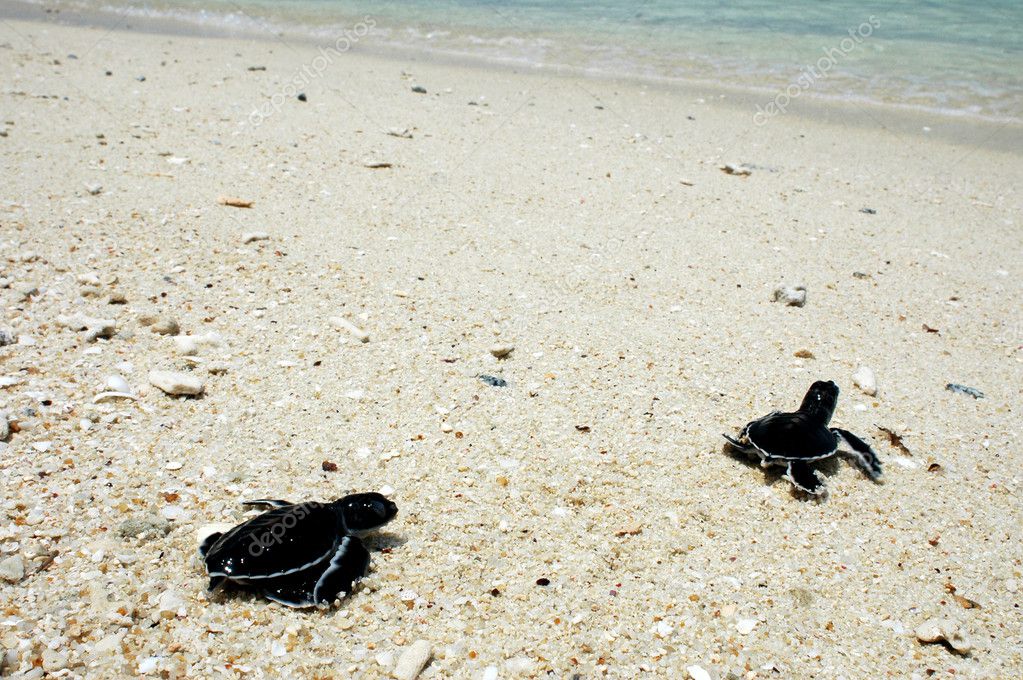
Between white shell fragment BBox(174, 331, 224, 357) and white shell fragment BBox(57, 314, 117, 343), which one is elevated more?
white shell fragment BBox(57, 314, 117, 343)

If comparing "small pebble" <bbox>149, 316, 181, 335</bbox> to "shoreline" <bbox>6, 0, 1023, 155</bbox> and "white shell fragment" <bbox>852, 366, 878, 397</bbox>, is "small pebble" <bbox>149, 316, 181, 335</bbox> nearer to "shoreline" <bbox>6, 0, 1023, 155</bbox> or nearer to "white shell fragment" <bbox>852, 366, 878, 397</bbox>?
"white shell fragment" <bbox>852, 366, 878, 397</bbox>

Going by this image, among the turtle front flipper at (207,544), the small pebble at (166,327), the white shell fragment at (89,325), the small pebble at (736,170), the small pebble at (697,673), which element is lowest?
the small pebble at (697,673)

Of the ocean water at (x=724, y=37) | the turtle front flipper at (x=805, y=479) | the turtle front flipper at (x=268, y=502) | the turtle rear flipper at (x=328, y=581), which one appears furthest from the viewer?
the ocean water at (x=724, y=37)

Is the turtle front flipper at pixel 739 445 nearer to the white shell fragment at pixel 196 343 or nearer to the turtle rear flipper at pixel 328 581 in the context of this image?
the turtle rear flipper at pixel 328 581

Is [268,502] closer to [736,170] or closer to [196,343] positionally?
[196,343]

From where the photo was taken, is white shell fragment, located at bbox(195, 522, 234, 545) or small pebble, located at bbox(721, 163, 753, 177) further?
small pebble, located at bbox(721, 163, 753, 177)

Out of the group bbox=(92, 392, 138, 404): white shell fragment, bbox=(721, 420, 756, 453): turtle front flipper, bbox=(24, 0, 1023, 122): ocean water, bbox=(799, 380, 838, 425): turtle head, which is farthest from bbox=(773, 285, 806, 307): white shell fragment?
bbox=(24, 0, 1023, 122): ocean water

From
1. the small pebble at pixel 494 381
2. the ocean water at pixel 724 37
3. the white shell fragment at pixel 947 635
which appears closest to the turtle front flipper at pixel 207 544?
the small pebble at pixel 494 381

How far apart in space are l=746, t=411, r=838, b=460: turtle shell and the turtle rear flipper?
5.08ft

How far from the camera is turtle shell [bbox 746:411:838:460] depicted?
9.19 ft

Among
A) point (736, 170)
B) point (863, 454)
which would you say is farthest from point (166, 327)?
point (736, 170)

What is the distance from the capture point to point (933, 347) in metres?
4.11

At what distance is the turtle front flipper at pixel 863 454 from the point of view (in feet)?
9.57

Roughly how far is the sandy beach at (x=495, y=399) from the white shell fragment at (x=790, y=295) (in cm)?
8
